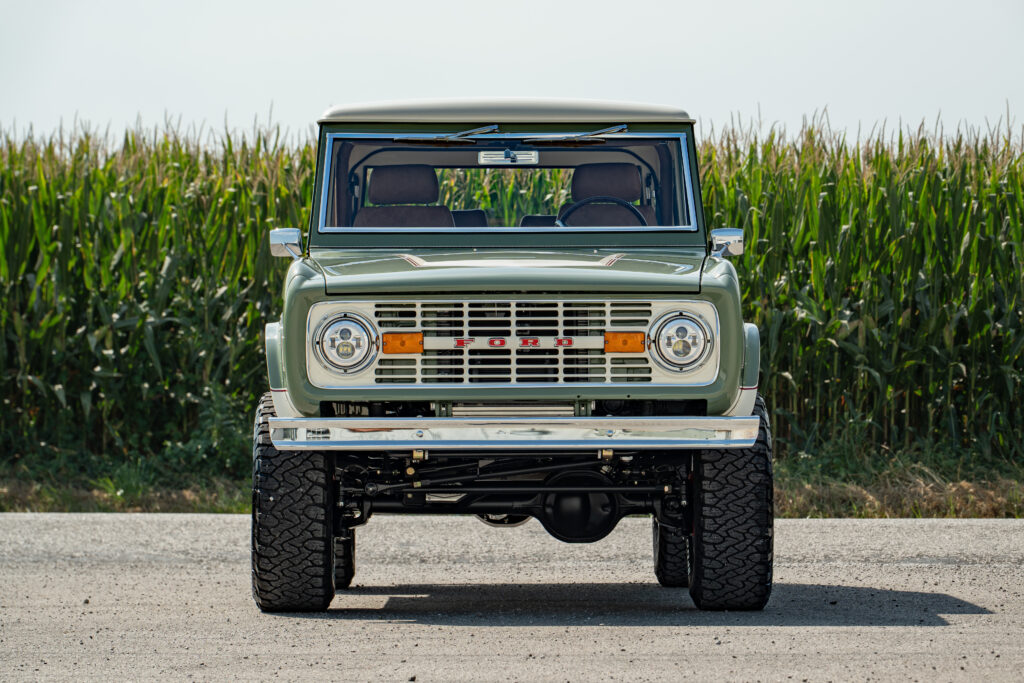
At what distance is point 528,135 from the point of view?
301 inches

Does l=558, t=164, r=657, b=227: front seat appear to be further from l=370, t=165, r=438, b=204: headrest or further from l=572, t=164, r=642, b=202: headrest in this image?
l=370, t=165, r=438, b=204: headrest

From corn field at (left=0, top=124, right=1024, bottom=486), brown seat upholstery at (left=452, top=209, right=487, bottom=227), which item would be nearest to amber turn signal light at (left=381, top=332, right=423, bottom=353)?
brown seat upholstery at (left=452, top=209, right=487, bottom=227)

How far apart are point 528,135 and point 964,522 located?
446 cm

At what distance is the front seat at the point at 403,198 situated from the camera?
7613mm

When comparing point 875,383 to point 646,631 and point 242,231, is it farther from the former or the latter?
point 646,631

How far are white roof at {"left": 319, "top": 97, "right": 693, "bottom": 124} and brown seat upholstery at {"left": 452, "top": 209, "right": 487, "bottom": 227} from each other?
531 millimetres

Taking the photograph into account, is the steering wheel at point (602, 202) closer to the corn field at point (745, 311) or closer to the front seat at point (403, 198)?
the front seat at point (403, 198)

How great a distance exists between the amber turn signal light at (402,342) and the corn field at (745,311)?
18.2 ft

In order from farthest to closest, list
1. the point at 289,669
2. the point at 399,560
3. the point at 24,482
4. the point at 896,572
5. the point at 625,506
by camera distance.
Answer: the point at 24,482
the point at 399,560
the point at 896,572
the point at 625,506
the point at 289,669

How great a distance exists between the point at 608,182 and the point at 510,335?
5.55 feet

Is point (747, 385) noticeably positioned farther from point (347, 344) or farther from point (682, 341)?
point (347, 344)

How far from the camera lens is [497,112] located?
25.1ft

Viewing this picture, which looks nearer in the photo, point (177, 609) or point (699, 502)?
point (699, 502)

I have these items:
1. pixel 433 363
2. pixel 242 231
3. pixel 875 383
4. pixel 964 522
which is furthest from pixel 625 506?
pixel 242 231
